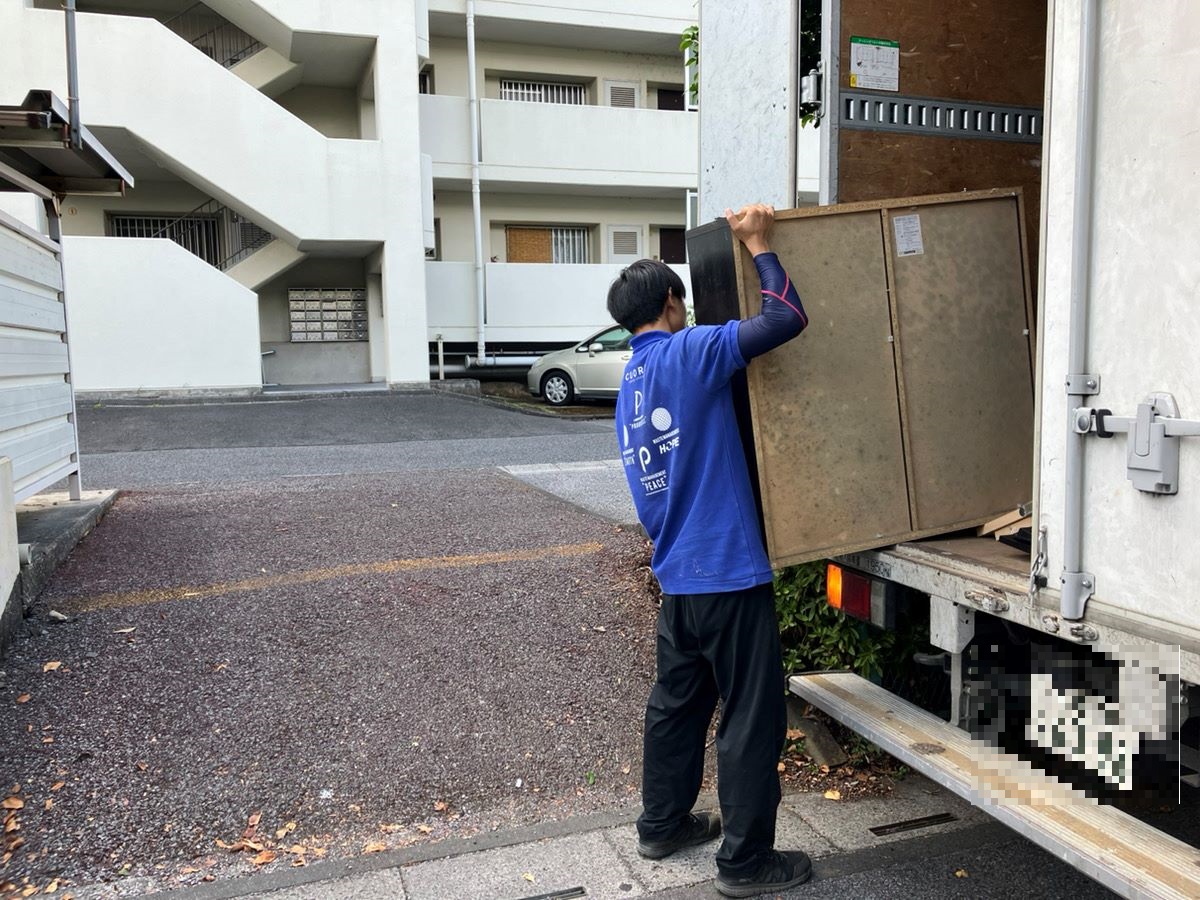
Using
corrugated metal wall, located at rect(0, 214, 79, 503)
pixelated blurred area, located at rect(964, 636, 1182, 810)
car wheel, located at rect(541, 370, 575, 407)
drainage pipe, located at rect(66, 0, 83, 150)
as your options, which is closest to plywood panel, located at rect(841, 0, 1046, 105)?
pixelated blurred area, located at rect(964, 636, 1182, 810)

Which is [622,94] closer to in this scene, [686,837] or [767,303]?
[767,303]

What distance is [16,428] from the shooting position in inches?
205

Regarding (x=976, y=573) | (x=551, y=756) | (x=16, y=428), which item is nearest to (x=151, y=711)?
(x=551, y=756)

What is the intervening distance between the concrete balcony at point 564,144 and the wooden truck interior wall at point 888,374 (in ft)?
52.8

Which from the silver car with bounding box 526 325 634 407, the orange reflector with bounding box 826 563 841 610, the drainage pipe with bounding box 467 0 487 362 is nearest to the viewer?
the orange reflector with bounding box 826 563 841 610

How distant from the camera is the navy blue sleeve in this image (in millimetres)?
2643

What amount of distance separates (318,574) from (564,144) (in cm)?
1475

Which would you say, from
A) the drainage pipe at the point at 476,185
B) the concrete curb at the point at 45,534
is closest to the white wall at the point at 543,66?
the drainage pipe at the point at 476,185

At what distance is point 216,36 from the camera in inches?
666

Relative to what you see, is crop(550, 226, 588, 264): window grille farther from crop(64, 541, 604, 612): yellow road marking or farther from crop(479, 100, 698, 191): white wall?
crop(64, 541, 604, 612): yellow road marking

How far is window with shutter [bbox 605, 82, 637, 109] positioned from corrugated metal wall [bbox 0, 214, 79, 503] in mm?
15654

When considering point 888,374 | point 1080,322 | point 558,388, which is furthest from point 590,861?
point 558,388

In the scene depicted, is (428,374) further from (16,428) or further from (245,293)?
(16,428)

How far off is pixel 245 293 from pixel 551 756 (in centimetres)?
1337
